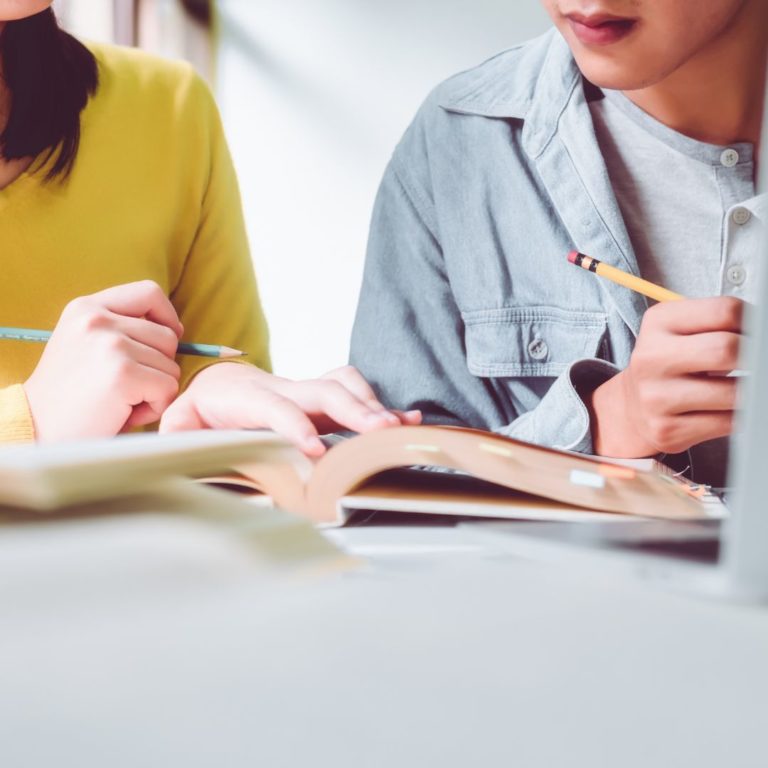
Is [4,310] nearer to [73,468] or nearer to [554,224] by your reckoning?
[554,224]

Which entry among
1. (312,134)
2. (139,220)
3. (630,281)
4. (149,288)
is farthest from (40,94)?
(312,134)

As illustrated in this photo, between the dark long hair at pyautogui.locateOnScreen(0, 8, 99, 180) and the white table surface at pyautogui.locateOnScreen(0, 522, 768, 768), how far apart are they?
2.27ft

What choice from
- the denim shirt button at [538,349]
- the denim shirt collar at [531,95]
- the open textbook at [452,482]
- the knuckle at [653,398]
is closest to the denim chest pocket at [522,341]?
the denim shirt button at [538,349]

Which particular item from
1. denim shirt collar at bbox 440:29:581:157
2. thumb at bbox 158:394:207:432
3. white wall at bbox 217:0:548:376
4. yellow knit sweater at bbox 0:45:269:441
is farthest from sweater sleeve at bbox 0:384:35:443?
white wall at bbox 217:0:548:376

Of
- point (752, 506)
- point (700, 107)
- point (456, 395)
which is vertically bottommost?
point (456, 395)

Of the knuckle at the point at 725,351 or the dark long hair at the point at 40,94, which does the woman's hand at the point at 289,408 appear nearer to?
the knuckle at the point at 725,351

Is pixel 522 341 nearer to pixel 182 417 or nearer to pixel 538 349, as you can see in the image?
pixel 538 349

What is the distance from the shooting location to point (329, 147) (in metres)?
2.71

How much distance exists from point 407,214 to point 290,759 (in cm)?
87

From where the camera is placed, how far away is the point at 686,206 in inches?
33.9

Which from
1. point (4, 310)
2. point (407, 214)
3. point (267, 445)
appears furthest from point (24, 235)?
point (267, 445)

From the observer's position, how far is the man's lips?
0.71 m

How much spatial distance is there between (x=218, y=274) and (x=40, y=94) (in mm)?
250

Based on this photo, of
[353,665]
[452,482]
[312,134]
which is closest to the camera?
[353,665]
